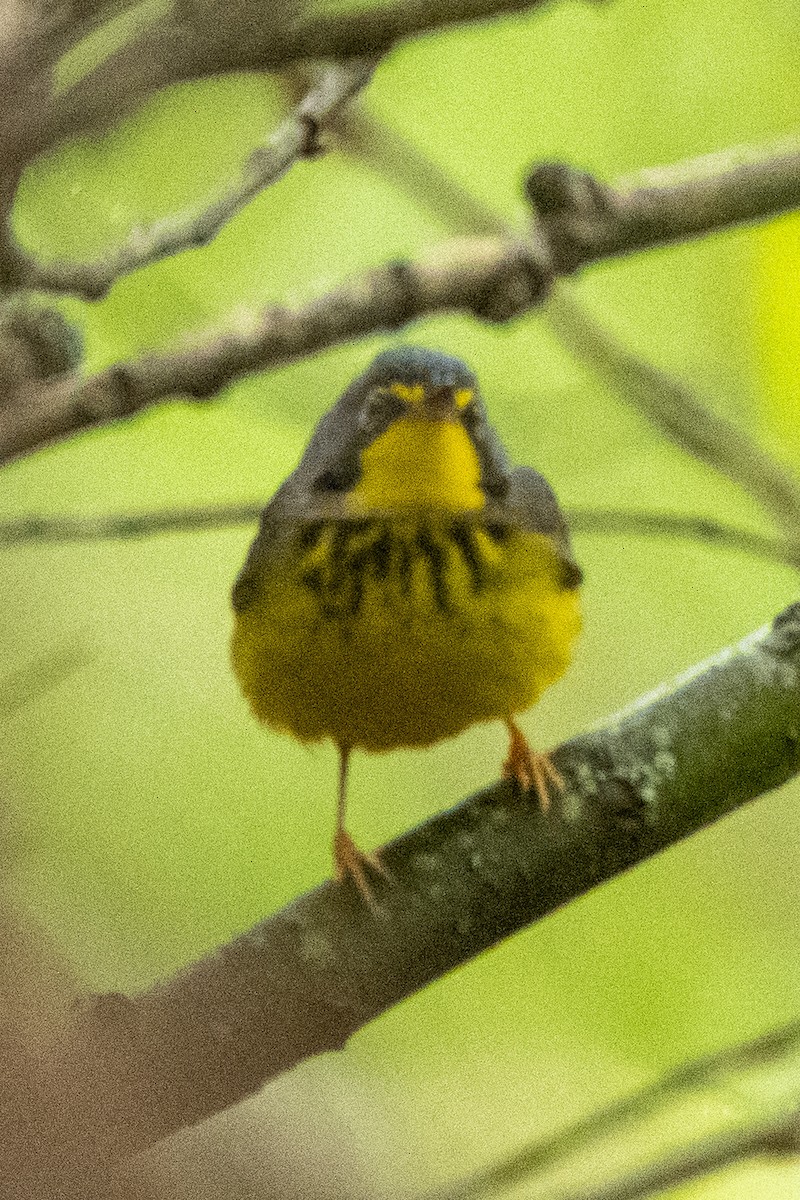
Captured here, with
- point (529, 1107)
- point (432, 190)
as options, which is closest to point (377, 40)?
point (432, 190)

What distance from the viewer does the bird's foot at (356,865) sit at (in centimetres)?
62

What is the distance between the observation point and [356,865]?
62 cm

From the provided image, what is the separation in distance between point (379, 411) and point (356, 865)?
0.22 meters

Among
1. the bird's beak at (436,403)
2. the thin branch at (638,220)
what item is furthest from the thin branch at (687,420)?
the bird's beak at (436,403)

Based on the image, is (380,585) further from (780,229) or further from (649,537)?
(780,229)

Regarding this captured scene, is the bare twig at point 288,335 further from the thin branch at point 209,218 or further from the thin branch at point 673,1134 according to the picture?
the thin branch at point 673,1134

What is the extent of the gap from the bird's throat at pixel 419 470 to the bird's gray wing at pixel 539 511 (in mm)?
19

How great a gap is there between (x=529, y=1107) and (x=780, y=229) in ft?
1.64

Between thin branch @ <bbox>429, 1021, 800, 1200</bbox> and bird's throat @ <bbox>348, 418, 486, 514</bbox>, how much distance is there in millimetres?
345

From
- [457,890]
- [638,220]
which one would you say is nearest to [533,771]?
[457,890]

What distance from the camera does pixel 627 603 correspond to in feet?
2.31

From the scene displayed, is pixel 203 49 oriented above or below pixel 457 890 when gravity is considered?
above

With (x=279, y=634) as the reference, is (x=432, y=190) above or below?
above

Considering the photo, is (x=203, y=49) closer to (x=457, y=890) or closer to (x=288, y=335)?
(x=288, y=335)
